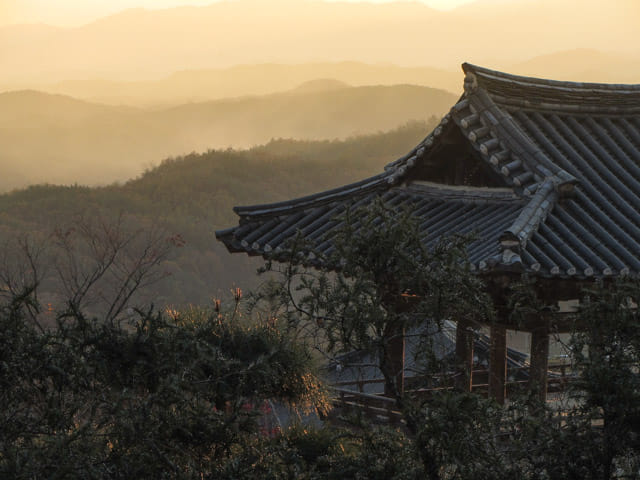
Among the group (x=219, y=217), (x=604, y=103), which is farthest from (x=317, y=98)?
(x=604, y=103)

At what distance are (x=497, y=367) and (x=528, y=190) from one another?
1.85 metres

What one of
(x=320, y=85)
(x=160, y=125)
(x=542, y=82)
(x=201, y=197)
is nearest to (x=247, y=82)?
(x=320, y=85)

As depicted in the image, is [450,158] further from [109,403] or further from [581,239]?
[109,403]

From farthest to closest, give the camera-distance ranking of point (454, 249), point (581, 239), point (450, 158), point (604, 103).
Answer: point (604, 103), point (450, 158), point (581, 239), point (454, 249)

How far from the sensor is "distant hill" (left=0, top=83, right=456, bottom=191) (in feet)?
238

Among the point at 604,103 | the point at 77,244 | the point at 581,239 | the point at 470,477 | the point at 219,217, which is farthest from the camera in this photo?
the point at 219,217

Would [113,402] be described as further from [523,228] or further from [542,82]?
[542,82]

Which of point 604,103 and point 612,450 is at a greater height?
point 604,103

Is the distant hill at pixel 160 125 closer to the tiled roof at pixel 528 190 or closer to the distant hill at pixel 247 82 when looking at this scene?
the distant hill at pixel 247 82

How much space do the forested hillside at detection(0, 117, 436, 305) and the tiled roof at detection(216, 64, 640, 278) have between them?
95.0 feet

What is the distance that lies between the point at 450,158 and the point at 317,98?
85387 mm

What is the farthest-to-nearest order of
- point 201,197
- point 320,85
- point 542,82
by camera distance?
1. point 320,85
2. point 201,197
3. point 542,82

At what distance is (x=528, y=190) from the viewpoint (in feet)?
25.6

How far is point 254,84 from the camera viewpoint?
348 ft
